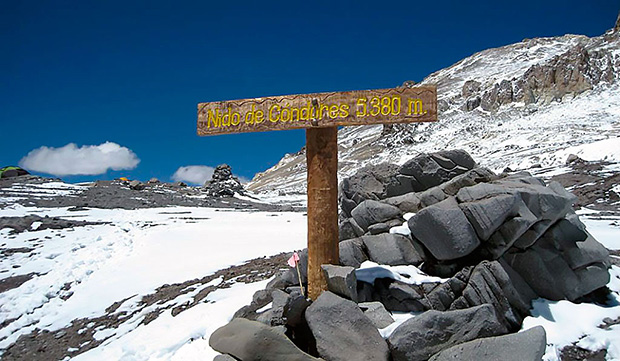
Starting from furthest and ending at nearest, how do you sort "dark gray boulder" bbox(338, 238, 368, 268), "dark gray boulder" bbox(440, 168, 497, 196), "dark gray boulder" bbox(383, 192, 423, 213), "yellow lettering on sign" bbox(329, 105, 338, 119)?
"dark gray boulder" bbox(383, 192, 423, 213) < "dark gray boulder" bbox(440, 168, 497, 196) < "dark gray boulder" bbox(338, 238, 368, 268) < "yellow lettering on sign" bbox(329, 105, 338, 119)

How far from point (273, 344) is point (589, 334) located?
495 cm

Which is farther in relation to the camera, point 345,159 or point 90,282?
point 345,159

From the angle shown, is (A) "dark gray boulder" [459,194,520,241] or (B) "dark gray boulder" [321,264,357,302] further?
(A) "dark gray boulder" [459,194,520,241]

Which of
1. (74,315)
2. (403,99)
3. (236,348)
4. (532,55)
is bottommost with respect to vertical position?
(74,315)

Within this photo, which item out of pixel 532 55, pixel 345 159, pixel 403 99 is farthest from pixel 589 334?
pixel 532 55

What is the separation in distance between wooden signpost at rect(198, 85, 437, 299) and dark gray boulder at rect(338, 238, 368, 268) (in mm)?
671

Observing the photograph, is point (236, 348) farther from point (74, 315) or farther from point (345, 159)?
point (345, 159)

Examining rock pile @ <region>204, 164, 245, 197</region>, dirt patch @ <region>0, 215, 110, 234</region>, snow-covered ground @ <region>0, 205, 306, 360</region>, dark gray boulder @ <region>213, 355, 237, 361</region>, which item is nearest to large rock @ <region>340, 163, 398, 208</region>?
snow-covered ground @ <region>0, 205, 306, 360</region>

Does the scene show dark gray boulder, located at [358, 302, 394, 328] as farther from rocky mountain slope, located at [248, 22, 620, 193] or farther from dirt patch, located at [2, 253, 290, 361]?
rocky mountain slope, located at [248, 22, 620, 193]

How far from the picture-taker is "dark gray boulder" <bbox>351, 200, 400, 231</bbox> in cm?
837

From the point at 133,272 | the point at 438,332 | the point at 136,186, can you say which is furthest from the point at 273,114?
the point at 136,186

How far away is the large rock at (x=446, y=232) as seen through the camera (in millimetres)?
6457

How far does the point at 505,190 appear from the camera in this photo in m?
6.84

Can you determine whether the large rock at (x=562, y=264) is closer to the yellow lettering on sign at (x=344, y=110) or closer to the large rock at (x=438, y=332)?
the large rock at (x=438, y=332)
